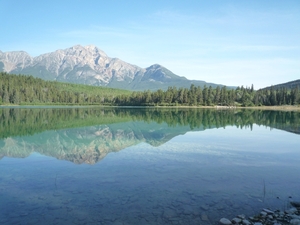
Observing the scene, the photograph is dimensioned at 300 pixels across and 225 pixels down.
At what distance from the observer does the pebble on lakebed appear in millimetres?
10164

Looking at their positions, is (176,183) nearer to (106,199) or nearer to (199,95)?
(106,199)

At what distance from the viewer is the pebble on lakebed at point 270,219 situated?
10.2 m

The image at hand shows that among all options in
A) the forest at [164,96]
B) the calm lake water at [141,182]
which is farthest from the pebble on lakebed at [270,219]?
the forest at [164,96]

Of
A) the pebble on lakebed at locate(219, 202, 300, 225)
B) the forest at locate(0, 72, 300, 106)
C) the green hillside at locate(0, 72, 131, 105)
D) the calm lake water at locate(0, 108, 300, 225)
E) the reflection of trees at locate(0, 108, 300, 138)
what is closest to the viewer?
the pebble on lakebed at locate(219, 202, 300, 225)

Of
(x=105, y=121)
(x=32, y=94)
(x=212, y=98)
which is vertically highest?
(x=212, y=98)

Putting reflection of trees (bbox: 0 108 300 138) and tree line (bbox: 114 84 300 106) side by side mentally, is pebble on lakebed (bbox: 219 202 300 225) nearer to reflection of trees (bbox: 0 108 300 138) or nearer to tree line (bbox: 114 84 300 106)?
reflection of trees (bbox: 0 108 300 138)

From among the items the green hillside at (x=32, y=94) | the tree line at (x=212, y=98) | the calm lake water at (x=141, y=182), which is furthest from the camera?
the tree line at (x=212, y=98)

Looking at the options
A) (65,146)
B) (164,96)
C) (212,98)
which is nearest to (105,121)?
(65,146)

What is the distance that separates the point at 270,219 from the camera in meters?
10.5

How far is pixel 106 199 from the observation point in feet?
42.1

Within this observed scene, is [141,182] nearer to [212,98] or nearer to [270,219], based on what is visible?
[270,219]

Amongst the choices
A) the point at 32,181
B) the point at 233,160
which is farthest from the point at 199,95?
the point at 32,181

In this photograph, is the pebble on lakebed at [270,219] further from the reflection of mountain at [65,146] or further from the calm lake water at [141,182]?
the reflection of mountain at [65,146]

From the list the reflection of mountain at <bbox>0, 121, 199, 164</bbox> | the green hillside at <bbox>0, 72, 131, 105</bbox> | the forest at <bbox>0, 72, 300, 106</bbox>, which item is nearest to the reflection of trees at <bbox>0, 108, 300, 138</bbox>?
the reflection of mountain at <bbox>0, 121, 199, 164</bbox>
